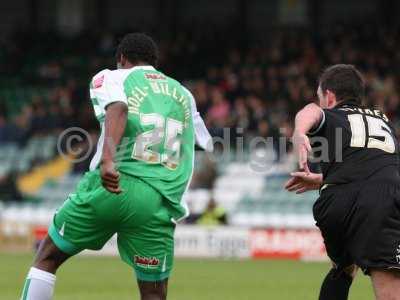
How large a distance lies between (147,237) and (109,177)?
0.56 meters

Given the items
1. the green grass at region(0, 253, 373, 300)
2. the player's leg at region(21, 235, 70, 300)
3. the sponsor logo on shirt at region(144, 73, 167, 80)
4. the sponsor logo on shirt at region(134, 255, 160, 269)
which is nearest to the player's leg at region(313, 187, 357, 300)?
the sponsor logo on shirt at region(134, 255, 160, 269)

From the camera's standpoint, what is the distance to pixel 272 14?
28547 millimetres

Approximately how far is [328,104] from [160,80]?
1081 millimetres

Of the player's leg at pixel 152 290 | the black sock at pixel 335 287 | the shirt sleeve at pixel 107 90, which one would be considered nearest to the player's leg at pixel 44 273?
the player's leg at pixel 152 290

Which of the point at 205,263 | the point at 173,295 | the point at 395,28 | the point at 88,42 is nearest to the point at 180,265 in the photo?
the point at 205,263

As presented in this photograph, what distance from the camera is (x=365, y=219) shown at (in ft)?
22.2

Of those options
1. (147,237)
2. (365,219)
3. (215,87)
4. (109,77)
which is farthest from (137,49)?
(215,87)

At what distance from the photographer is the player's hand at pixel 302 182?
673cm

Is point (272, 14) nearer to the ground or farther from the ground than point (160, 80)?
nearer to the ground

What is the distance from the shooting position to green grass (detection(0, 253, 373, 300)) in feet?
36.4

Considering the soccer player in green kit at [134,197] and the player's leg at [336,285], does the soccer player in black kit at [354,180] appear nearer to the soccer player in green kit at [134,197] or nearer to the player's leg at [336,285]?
the player's leg at [336,285]

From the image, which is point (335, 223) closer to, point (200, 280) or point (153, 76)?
point (153, 76)

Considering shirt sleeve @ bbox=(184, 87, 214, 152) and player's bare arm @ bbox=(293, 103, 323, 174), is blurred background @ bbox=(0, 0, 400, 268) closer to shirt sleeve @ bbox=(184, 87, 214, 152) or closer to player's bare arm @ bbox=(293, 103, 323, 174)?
shirt sleeve @ bbox=(184, 87, 214, 152)

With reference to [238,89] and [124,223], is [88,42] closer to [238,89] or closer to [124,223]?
[238,89]
